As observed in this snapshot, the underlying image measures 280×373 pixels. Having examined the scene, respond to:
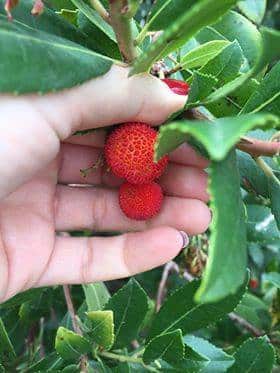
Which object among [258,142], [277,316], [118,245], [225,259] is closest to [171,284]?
[277,316]

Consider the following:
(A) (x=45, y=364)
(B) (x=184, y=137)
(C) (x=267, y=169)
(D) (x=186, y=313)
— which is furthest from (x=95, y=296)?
(B) (x=184, y=137)

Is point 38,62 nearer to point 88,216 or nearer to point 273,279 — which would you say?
point 88,216

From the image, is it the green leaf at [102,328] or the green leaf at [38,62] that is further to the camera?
the green leaf at [102,328]

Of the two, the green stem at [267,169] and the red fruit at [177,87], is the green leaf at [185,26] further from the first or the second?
the green stem at [267,169]

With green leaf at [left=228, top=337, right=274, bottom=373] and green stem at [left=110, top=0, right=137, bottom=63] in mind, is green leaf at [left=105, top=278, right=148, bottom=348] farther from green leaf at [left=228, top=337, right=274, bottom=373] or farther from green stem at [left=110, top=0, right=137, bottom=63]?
green stem at [left=110, top=0, right=137, bottom=63]

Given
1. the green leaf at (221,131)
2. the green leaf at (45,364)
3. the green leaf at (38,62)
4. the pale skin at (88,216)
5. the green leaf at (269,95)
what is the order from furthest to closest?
the green leaf at (45,364), the pale skin at (88,216), the green leaf at (269,95), the green leaf at (38,62), the green leaf at (221,131)

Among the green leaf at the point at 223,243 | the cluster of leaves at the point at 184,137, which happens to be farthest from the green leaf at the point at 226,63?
the green leaf at the point at 223,243
